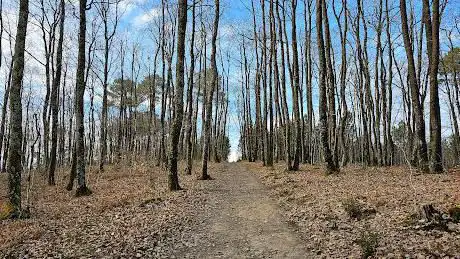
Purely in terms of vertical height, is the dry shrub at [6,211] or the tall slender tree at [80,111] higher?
the tall slender tree at [80,111]

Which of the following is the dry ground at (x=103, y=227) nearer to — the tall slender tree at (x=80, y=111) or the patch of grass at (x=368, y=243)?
the tall slender tree at (x=80, y=111)

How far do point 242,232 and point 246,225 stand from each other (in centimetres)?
65

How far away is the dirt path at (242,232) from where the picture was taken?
23.8 ft

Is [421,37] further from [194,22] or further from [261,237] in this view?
[261,237]

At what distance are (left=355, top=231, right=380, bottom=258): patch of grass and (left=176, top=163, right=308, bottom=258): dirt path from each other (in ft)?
3.65

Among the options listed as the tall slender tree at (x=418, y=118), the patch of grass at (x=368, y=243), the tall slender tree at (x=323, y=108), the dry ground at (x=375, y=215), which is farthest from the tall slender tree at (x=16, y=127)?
the tall slender tree at (x=418, y=118)

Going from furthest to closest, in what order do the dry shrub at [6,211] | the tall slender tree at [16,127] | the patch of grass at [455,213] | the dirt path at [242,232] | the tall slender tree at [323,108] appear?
the tall slender tree at [323,108] → the tall slender tree at [16,127] → the dry shrub at [6,211] → the dirt path at [242,232] → the patch of grass at [455,213]

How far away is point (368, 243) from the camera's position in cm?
626

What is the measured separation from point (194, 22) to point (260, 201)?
15734 millimetres

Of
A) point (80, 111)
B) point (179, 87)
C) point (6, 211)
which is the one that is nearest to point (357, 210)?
point (179, 87)

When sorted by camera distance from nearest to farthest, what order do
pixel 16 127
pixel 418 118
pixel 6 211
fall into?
pixel 6 211 < pixel 16 127 < pixel 418 118

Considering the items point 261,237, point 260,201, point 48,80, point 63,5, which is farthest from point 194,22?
point 261,237

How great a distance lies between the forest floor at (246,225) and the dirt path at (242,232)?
0.07ft

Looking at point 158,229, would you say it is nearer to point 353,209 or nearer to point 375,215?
point 353,209
